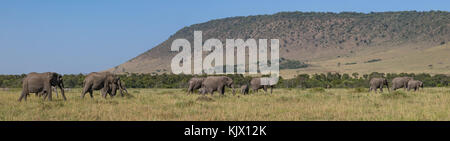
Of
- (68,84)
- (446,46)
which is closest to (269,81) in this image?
(68,84)

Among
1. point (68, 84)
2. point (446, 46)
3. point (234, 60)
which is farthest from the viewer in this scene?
point (234, 60)

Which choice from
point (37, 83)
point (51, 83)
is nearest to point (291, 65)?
point (51, 83)

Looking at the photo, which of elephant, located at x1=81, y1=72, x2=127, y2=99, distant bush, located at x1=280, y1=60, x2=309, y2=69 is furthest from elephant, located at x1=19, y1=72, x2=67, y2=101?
distant bush, located at x1=280, y1=60, x2=309, y2=69

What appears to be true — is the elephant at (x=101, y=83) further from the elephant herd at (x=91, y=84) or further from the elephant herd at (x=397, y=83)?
the elephant herd at (x=397, y=83)

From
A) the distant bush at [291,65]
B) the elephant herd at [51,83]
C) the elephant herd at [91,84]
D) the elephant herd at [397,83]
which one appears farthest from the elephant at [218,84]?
the distant bush at [291,65]

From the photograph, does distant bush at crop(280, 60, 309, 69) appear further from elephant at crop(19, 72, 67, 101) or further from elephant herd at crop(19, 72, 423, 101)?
A: elephant at crop(19, 72, 67, 101)

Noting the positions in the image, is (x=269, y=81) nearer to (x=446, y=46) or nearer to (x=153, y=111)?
(x=153, y=111)

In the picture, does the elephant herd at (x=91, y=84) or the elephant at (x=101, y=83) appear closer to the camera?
the elephant herd at (x=91, y=84)

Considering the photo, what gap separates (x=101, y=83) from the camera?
24.2m

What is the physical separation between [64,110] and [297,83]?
171 ft

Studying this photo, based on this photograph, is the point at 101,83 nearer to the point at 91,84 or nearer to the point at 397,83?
the point at 91,84

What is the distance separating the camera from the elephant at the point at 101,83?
78.0ft
